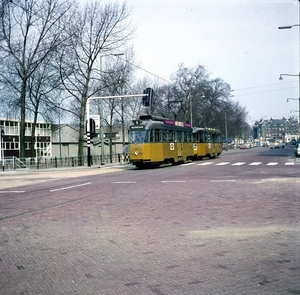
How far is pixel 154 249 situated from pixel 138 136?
22155 millimetres

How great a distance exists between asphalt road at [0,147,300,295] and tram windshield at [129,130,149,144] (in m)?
15.8

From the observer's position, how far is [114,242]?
7.07m

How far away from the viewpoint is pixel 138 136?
28562 mm

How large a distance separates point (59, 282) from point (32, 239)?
8.63 feet

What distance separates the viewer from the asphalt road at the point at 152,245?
4.93 m

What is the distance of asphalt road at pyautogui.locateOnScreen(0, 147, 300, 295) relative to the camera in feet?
16.2

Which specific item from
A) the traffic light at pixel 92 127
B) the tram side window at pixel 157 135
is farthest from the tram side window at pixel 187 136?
the traffic light at pixel 92 127

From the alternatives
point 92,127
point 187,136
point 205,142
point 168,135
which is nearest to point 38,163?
point 92,127

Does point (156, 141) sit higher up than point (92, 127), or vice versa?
point (92, 127)

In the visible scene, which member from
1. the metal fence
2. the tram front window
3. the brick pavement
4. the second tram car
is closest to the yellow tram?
the tram front window

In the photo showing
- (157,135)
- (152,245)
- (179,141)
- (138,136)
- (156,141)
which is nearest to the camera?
(152,245)

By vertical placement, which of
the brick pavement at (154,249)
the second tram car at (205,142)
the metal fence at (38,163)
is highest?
the second tram car at (205,142)

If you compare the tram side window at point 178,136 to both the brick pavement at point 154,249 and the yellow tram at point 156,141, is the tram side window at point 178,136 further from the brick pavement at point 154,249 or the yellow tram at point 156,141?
the brick pavement at point 154,249

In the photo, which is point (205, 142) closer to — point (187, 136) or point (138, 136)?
point (187, 136)
